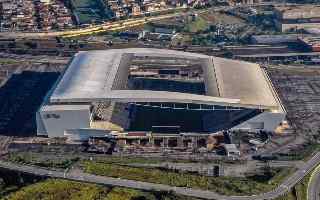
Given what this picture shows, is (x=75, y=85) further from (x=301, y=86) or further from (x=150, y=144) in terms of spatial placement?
(x=301, y=86)

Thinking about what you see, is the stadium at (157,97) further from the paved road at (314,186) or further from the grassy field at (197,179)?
the paved road at (314,186)

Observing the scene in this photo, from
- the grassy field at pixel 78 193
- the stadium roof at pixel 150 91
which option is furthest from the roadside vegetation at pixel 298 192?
the stadium roof at pixel 150 91

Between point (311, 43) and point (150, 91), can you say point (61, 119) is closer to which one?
point (150, 91)

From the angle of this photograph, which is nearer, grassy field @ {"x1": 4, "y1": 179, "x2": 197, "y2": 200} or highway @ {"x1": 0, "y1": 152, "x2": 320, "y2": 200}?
grassy field @ {"x1": 4, "y1": 179, "x2": 197, "y2": 200}

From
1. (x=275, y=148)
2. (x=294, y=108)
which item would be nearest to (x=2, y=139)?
(x=275, y=148)

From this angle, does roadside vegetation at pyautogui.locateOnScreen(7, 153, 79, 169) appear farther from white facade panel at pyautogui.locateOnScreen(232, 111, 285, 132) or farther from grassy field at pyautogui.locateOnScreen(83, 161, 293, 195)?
white facade panel at pyautogui.locateOnScreen(232, 111, 285, 132)

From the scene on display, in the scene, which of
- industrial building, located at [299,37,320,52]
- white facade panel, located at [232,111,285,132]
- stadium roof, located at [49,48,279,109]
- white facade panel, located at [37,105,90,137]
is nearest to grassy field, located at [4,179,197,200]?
white facade panel, located at [37,105,90,137]

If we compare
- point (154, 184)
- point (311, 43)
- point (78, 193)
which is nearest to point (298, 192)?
point (154, 184)
